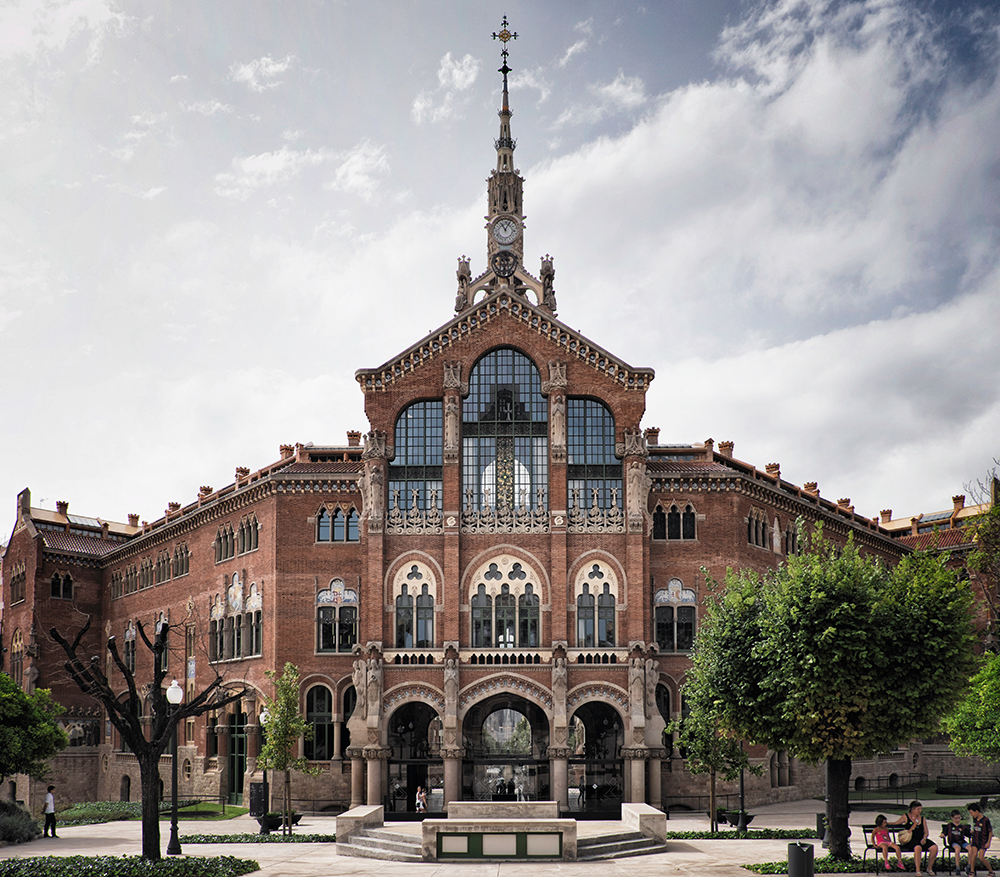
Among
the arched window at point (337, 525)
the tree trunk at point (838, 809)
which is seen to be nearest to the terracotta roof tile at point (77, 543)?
the arched window at point (337, 525)

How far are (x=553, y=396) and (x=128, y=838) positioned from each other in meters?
27.0

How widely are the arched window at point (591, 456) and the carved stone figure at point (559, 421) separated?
2.19 feet

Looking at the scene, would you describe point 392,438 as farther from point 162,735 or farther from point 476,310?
point 162,735

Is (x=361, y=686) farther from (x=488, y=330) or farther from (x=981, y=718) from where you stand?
(x=981, y=718)

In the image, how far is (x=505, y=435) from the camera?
5422 centimetres

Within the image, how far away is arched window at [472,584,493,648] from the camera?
171 ft

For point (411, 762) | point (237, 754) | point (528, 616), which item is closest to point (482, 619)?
point (528, 616)

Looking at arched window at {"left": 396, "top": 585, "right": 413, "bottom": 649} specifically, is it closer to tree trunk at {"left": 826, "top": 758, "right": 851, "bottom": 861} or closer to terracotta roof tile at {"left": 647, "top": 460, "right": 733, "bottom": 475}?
terracotta roof tile at {"left": 647, "top": 460, "right": 733, "bottom": 475}

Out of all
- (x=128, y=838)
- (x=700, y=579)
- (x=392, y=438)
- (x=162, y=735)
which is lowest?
(x=128, y=838)

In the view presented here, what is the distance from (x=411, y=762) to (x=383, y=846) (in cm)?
1555

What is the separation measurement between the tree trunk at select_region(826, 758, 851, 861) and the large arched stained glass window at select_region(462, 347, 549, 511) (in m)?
23.8

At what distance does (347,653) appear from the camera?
179 ft

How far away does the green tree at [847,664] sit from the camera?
98.9 feet

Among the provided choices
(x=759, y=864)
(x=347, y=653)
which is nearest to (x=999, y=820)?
(x=759, y=864)
